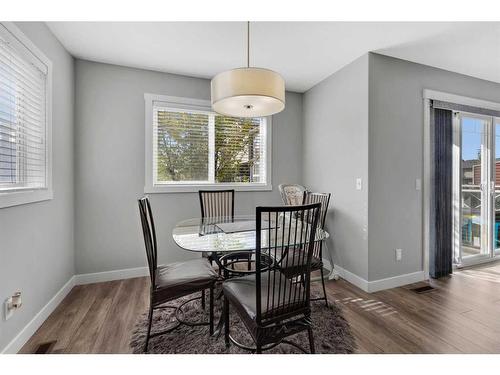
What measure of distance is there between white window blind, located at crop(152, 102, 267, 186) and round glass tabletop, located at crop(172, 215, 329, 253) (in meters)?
0.93

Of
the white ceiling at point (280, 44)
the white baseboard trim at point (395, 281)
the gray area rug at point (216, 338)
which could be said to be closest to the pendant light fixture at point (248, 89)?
the white ceiling at point (280, 44)

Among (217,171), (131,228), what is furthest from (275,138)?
(131,228)

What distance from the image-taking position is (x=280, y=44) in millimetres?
2451

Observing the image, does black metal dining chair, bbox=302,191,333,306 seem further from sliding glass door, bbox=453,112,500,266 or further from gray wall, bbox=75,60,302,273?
sliding glass door, bbox=453,112,500,266

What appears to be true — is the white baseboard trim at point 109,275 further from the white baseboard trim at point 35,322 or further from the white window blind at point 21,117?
the white window blind at point 21,117

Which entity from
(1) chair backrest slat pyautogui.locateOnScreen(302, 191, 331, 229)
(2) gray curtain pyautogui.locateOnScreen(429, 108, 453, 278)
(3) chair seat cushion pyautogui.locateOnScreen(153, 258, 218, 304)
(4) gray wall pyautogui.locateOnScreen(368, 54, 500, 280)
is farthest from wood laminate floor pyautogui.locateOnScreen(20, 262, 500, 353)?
(1) chair backrest slat pyautogui.locateOnScreen(302, 191, 331, 229)

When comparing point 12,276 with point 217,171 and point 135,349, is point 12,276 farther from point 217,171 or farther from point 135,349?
point 217,171

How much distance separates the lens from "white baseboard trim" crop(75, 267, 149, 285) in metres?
2.81

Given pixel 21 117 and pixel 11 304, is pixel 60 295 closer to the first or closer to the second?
pixel 11 304

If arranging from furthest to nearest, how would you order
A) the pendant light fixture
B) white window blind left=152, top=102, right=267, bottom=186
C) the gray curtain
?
white window blind left=152, top=102, right=267, bottom=186 < the gray curtain < the pendant light fixture

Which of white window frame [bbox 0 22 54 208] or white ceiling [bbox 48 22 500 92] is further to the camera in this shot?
white ceiling [bbox 48 22 500 92]

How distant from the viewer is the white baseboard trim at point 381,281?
2647mm

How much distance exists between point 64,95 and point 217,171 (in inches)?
71.5

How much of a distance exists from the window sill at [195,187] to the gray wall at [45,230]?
2.80 feet
